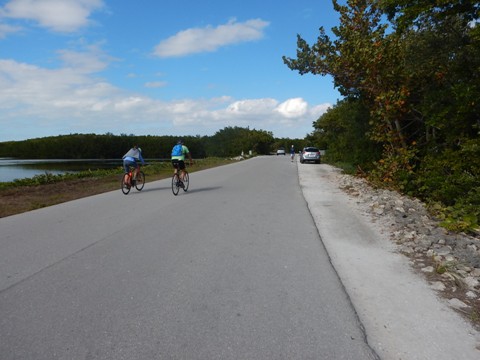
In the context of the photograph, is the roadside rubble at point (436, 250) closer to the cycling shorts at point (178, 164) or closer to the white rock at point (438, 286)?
the white rock at point (438, 286)

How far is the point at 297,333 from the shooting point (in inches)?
123

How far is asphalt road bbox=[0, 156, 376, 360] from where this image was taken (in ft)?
9.66

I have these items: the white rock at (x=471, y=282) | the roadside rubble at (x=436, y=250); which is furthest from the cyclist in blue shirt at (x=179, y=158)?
the white rock at (x=471, y=282)

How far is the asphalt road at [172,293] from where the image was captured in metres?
2.94

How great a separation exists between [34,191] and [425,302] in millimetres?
15521

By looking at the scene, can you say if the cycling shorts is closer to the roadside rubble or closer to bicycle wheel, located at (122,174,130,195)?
bicycle wheel, located at (122,174,130,195)

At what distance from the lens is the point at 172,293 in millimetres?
3973

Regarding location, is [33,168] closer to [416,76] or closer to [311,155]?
[311,155]

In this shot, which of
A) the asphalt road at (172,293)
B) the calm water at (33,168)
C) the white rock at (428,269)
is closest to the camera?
the asphalt road at (172,293)

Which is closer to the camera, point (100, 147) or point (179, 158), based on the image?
point (179, 158)

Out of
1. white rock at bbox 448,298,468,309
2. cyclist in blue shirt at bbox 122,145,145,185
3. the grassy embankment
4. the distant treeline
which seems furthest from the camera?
the distant treeline

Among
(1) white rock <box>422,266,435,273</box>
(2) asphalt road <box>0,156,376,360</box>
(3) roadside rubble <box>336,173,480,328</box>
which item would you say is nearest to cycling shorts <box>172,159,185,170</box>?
(2) asphalt road <box>0,156,376,360</box>

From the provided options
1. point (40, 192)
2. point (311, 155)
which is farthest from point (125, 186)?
point (311, 155)

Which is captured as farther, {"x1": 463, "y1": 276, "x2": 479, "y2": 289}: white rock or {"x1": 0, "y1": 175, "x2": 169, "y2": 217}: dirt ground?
{"x1": 0, "y1": 175, "x2": 169, "y2": 217}: dirt ground
